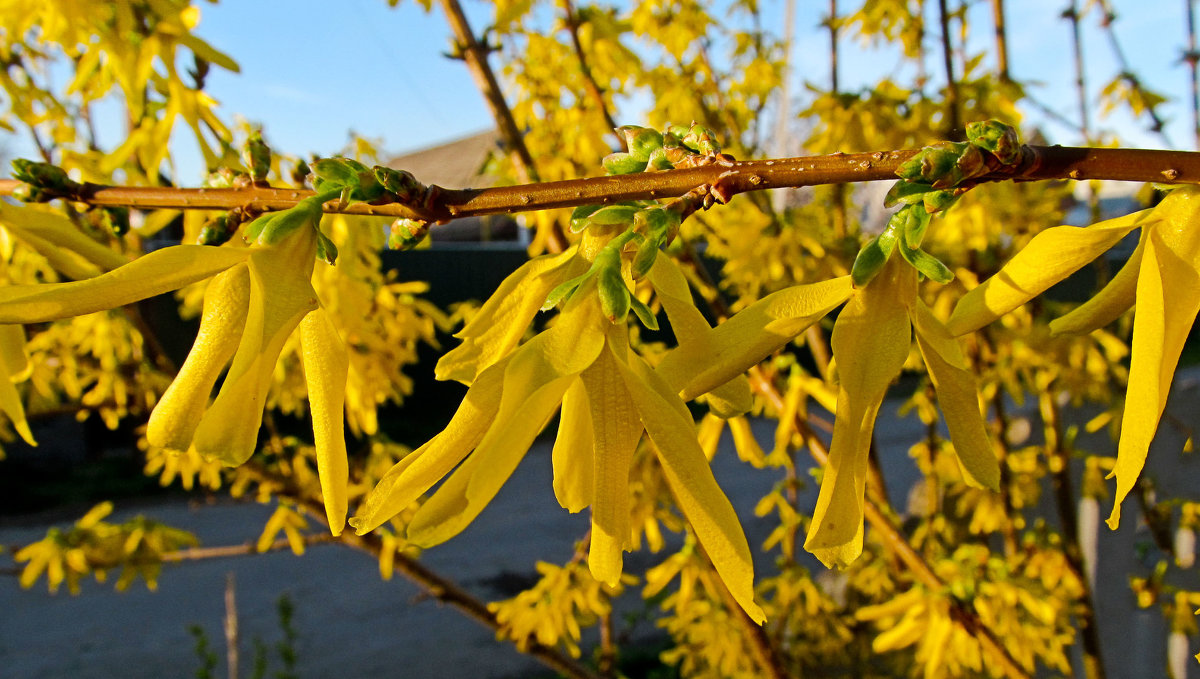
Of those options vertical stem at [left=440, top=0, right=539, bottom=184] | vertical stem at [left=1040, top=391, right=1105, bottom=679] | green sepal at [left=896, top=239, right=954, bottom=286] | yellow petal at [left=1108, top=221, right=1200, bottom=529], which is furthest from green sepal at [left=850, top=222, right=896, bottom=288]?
vertical stem at [left=1040, top=391, right=1105, bottom=679]

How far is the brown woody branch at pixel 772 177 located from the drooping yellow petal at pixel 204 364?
93 millimetres

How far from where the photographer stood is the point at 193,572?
495 cm

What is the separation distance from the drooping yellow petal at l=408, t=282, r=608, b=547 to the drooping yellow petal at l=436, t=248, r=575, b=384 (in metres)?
0.05

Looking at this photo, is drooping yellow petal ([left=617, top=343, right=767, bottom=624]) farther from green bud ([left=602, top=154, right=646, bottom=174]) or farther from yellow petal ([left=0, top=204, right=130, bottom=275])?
yellow petal ([left=0, top=204, right=130, bottom=275])

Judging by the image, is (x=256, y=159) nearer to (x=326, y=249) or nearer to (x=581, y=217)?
(x=326, y=249)

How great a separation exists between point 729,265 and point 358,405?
3.10ft

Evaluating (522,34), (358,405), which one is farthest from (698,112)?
(358,405)

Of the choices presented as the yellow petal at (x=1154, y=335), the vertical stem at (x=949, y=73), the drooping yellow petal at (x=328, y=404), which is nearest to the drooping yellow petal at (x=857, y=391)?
the yellow petal at (x=1154, y=335)

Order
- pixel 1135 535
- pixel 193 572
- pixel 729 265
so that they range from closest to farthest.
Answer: pixel 729 265 → pixel 1135 535 → pixel 193 572

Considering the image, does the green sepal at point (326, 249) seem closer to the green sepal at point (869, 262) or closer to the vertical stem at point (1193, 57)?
the green sepal at point (869, 262)

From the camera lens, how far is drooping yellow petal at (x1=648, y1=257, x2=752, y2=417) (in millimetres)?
425

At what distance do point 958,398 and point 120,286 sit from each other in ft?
A: 1.44

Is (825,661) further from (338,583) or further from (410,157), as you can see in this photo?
(410,157)

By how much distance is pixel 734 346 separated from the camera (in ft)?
→ 1.32
